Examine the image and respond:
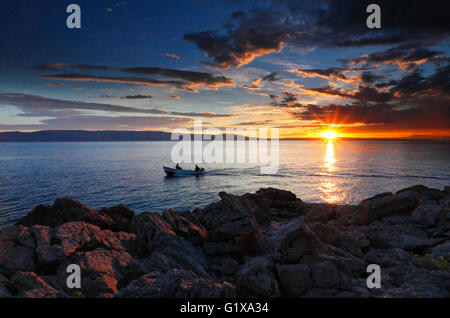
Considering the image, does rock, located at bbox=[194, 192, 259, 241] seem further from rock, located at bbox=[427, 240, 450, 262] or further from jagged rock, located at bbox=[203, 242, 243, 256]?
rock, located at bbox=[427, 240, 450, 262]

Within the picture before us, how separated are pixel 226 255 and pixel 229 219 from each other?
3.15 m

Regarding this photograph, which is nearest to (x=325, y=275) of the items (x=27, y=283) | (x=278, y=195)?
(x=27, y=283)

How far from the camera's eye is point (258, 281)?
8.95m

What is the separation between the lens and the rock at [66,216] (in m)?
18.9

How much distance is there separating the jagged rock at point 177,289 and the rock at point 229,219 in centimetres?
898

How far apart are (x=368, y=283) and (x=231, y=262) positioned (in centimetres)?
751

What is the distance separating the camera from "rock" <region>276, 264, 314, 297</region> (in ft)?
29.0

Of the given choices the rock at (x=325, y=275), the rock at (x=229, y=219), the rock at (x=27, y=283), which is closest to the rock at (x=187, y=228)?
the rock at (x=229, y=219)

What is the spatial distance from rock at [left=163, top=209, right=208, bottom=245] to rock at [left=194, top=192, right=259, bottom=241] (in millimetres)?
707

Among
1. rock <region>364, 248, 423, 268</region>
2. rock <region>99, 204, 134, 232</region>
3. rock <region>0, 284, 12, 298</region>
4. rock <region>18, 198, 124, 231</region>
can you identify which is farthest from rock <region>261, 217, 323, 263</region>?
rock <region>99, 204, 134, 232</region>

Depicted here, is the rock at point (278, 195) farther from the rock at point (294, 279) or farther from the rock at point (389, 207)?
the rock at point (294, 279)
